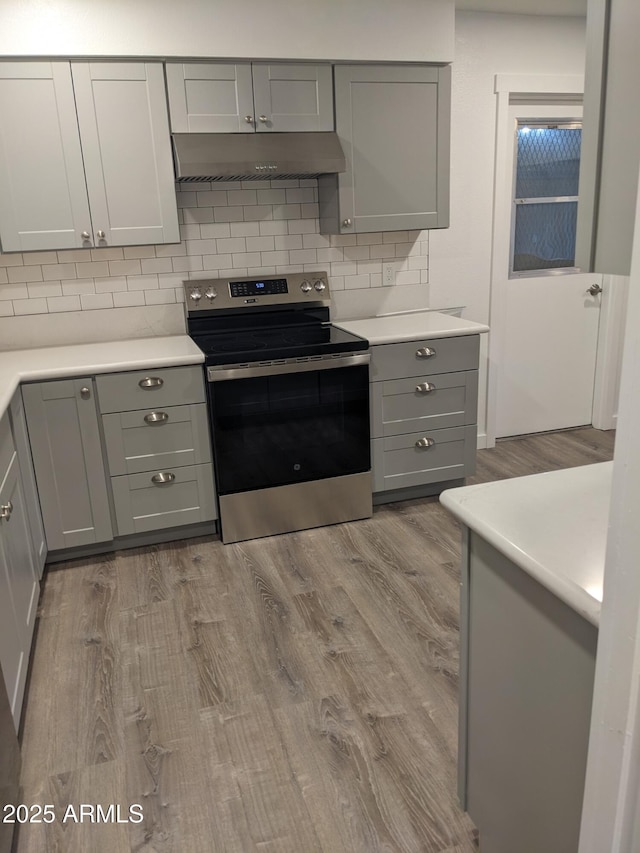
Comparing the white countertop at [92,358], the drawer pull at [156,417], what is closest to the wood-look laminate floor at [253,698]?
the drawer pull at [156,417]

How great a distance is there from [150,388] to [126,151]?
1.07m

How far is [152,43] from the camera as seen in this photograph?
296 centimetres

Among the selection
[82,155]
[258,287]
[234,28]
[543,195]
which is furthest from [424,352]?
[82,155]

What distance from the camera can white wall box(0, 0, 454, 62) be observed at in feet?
9.33

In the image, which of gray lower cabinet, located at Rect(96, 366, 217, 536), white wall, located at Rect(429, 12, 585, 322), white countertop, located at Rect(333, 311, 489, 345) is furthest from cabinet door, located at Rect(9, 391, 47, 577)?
white wall, located at Rect(429, 12, 585, 322)

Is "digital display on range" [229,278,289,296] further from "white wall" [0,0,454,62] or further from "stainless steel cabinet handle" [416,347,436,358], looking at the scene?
"white wall" [0,0,454,62]

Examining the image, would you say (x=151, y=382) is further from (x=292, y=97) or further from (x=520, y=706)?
(x=520, y=706)

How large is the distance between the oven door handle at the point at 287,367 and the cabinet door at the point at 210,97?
110cm

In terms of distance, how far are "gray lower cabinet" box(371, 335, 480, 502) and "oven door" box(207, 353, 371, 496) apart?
12cm

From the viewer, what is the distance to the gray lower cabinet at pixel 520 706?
1191 mm

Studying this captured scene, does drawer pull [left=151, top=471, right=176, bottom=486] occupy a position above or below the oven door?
below

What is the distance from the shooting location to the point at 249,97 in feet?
10.3

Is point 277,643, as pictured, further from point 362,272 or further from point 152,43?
point 152,43

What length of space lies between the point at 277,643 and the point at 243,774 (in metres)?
0.61
